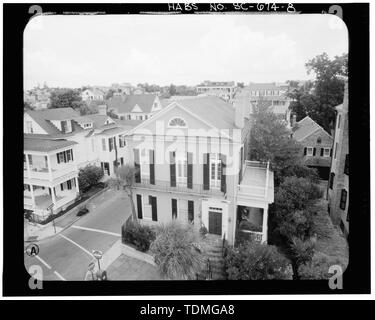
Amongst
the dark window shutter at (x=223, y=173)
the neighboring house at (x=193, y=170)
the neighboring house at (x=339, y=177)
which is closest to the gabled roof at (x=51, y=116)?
the neighboring house at (x=193, y=170)

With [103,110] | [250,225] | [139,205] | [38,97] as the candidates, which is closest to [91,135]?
[103,110]

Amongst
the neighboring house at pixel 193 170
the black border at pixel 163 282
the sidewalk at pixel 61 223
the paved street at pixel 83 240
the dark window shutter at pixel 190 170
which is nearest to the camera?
the black border at pixel 163 282

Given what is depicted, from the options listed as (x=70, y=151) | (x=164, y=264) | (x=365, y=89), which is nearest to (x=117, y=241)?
(x=164, y=264)

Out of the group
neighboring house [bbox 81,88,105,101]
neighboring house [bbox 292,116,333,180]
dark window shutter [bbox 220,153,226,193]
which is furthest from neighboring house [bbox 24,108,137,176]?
neighboring house [bbox 292,116,333,180]

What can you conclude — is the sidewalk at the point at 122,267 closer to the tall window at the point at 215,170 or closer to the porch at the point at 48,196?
the porch at the point at 48,196

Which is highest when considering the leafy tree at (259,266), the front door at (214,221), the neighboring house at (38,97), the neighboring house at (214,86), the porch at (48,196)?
the neighboring house at (214,86)

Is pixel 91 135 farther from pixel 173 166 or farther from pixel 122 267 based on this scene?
pixel 122 267
